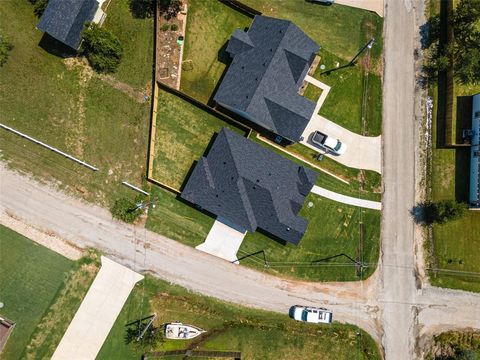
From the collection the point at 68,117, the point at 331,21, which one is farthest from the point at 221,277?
the point at 331,21

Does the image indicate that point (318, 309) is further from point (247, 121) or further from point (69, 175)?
point (69, 175)

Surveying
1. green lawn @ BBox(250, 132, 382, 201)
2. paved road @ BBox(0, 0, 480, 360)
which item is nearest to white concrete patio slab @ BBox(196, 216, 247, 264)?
paved road @ BBox(0, 0, 480, 360)

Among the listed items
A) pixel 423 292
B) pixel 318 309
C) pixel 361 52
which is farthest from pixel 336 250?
pixel 361 52

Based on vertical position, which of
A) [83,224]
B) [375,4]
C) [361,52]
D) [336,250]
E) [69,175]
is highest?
[375,4]

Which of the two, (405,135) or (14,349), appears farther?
(405,135)

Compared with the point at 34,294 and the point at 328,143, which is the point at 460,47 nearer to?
the point at 328,143

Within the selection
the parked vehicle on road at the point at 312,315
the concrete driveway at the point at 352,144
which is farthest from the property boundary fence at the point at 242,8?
the parked vehicle on road at the point at 312,315
